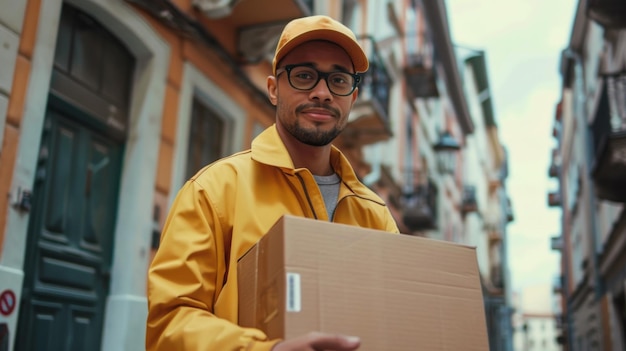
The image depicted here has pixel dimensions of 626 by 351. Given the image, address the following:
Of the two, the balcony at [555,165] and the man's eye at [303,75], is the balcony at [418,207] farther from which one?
the man's eye at [303,75]

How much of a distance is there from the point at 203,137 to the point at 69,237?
2.66m

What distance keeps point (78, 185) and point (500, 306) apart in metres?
31.6

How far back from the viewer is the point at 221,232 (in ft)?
6.03

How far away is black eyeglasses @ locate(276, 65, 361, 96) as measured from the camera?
2.03 m

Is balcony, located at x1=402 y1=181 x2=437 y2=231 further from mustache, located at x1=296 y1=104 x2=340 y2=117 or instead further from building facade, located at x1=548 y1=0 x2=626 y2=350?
mustache, located at x1=296 y1=104 x2=340 y2=117

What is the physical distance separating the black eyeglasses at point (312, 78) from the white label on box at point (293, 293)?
732 mm

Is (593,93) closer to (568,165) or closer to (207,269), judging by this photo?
(568,165)

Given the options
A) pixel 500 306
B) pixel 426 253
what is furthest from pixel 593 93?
pixel 500 306

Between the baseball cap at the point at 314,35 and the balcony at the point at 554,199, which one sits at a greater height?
the balcony at the point at 554,199

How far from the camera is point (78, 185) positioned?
5371mm

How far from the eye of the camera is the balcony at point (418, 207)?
17734mm

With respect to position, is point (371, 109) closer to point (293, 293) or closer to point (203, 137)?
point (203, 137)

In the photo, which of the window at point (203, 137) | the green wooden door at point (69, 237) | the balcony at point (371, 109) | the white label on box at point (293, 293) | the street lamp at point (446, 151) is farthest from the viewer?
the street lamp at point (446, 151)

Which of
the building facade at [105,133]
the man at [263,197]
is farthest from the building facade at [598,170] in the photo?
the man at [263,197]
